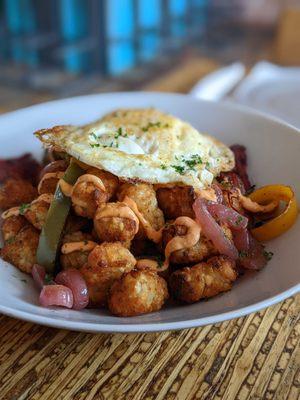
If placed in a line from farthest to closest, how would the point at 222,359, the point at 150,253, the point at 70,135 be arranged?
the point at 70,135
the point at 150,253
the point at 222,359

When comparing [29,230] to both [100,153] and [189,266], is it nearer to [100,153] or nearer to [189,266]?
[100,153]

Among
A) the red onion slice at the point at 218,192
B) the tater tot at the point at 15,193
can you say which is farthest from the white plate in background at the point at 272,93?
the tater tot at the point at 15,193

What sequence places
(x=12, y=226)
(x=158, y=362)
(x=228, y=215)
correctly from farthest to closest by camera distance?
(x=12, y=226), (x=228, y=215), (x=158, y=362)

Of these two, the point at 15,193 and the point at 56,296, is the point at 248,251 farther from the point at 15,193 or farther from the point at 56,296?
the point at 15,193

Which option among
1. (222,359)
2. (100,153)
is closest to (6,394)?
(222,359)

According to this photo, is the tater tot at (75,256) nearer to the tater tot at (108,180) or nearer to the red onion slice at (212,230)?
the tater tot at (108,180)

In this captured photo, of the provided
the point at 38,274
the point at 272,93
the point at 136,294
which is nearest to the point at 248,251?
the point at 136,294

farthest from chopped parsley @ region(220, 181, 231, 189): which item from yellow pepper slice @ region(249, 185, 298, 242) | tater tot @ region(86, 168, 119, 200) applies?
tater tot @ region(86, 168, 119, 200)
